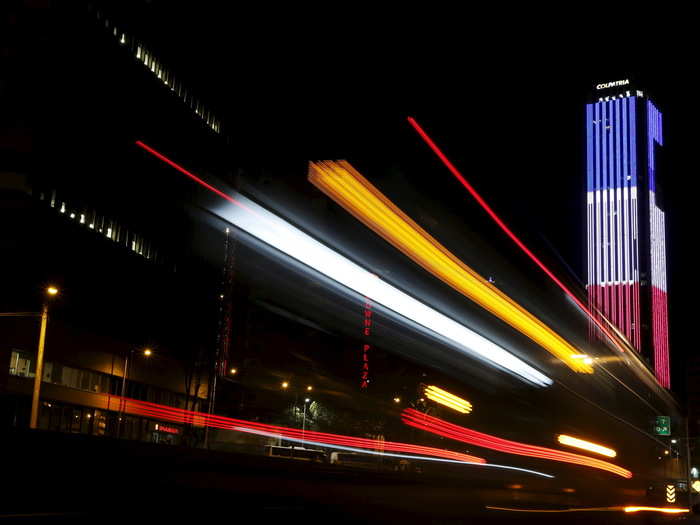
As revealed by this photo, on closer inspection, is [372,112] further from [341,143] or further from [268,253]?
[268,253]

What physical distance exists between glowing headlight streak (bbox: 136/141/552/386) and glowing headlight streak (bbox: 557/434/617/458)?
9.60ft

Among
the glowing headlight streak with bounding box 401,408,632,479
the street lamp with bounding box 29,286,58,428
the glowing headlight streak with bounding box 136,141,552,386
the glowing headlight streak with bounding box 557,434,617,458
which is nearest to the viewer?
the glowing headlight streak with bounding box 136,141,552,386

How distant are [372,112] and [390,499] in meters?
3.28

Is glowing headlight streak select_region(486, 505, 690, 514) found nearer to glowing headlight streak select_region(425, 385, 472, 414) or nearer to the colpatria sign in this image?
glowing headlight streak select_region(425, 385, 472, 414)

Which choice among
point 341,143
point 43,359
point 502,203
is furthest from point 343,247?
point 43,359

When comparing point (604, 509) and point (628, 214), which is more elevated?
point (628, 214)

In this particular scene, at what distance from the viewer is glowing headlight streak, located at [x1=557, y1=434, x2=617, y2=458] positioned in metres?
11.1

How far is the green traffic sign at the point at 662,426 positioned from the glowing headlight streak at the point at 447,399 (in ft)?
34.6

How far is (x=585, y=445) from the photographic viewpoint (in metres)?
12.2

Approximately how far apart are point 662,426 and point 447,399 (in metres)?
11.9

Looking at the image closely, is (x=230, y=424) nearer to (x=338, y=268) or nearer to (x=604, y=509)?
(x=338, y=268)

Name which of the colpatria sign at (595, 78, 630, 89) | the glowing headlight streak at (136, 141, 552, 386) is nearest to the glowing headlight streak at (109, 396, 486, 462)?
the glowing headlight streak at (136, 141, 552, 386)

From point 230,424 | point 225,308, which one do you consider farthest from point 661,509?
point 225,308

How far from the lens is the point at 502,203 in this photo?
884 centimetres
